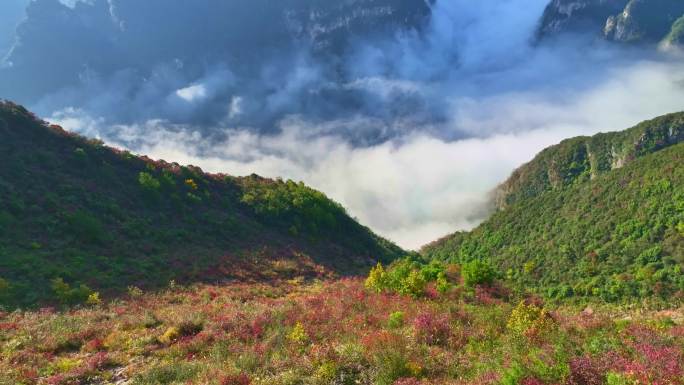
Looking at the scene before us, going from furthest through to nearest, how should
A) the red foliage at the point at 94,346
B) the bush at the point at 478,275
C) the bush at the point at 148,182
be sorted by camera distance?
the bush at the point at 148,182, the bush at the point at 478,275, the red foliage at the point at 94,346

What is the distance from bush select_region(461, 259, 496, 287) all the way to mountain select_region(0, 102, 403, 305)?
19925 mm

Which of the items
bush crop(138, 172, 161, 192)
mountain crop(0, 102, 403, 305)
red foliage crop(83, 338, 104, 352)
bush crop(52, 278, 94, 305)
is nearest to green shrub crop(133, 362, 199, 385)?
red foliage crop(83, 338, 104, 352)

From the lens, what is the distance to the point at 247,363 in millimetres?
13930

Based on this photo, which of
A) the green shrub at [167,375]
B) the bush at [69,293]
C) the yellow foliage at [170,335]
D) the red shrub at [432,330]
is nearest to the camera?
the green shrub at [167,375]

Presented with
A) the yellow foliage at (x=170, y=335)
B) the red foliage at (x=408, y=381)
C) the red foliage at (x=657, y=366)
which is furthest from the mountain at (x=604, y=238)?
the red foliage at (x=408, y=381)

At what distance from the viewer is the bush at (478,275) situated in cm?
2514

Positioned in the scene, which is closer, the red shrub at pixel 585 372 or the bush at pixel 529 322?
the red shrub at pixel 585 372

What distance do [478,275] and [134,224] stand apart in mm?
34704

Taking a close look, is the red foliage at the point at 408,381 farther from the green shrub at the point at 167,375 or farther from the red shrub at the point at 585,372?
the green shrub at the point at 167,375

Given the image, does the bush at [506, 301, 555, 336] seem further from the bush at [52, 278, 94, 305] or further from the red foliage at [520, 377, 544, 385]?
the bush at [52, 278, 94, 305]

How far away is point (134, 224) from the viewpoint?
147ft

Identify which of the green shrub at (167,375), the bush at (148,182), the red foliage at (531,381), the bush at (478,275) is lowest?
the green shrub at (167,375)

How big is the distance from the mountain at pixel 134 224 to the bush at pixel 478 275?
65.4 feet

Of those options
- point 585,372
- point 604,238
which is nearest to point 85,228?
point 585,372
